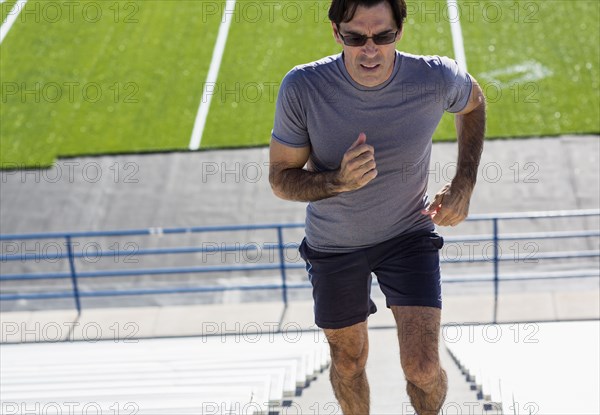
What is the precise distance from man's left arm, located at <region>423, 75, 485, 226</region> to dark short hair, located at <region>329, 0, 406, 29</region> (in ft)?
2.03

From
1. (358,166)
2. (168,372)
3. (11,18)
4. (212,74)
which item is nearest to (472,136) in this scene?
(358,166)

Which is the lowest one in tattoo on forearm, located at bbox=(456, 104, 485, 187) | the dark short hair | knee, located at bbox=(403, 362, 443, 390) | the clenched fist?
knee, located at bbox=(403, 362, 443, 390)

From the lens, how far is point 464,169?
4.44 m

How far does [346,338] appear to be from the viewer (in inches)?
180

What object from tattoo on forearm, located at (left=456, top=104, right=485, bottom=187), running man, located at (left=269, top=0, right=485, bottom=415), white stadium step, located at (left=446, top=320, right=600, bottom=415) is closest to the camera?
running man, located at (left=269, top=0, right=485, bottom=415)

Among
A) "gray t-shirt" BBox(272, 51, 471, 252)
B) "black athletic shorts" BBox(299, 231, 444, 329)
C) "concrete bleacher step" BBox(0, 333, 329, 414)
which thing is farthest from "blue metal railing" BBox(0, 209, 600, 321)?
"gray t-shirt" BBox(272, 51, 471, 252)

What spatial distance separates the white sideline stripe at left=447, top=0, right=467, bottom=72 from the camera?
15.2 meters

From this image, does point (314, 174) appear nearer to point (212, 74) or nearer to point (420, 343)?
point (420, 343)

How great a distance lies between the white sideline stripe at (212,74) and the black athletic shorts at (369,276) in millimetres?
9433

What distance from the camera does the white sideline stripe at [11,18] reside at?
57.3 ft

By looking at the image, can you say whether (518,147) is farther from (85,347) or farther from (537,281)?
(85,347)

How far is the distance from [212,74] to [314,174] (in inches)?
460

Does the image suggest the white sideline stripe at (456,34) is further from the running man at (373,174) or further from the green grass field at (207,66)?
the running man at (373,174)

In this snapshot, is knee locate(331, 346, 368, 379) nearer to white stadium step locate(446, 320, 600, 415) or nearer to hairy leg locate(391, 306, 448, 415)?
hairy leg locate(391, 306, 448, 415)
